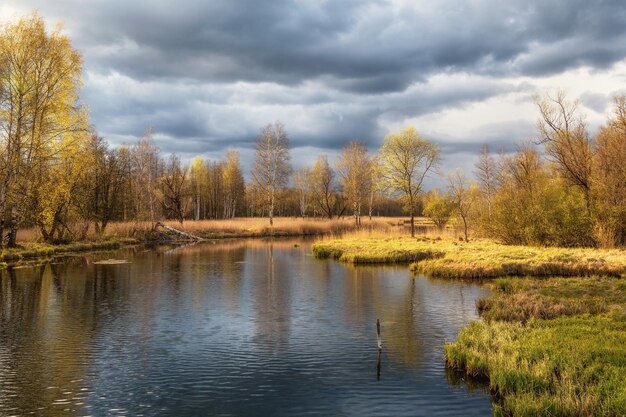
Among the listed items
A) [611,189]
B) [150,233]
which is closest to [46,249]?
[150,233]

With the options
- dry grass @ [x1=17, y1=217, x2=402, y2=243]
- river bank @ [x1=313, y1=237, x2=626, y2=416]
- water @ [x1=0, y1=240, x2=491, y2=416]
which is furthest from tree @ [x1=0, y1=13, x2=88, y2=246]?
river bank @ [x1=313, y1=237, x2=626, y2=416]

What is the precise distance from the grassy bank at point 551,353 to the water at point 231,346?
2.72ft

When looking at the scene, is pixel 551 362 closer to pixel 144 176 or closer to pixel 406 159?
pixel 406 159

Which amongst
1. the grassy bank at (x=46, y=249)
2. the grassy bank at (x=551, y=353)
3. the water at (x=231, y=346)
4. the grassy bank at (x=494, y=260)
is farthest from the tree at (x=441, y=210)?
the grassy bank at (x=551, y=353)

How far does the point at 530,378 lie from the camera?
1113 centimetres

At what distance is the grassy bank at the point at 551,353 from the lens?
9.77 metres

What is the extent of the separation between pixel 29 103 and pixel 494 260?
109 ft

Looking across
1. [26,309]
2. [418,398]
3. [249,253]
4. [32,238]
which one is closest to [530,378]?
[418,398]

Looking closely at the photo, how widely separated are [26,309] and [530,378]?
19.1m

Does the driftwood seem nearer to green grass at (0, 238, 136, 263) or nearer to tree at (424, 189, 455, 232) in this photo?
green grass at (0, 238, 136, 263)

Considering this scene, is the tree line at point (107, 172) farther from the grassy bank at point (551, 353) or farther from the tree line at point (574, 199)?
the grassy bank at point (551, 353)

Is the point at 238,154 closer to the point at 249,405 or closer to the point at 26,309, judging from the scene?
the point at 26,309

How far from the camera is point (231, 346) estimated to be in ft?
50.9

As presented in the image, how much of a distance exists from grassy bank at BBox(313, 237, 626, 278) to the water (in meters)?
3.18
